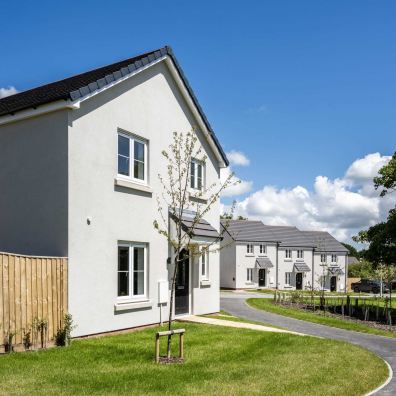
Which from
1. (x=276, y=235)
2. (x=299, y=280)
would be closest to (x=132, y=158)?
(x=276, y=235)

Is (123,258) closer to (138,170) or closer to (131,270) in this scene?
(131,270)

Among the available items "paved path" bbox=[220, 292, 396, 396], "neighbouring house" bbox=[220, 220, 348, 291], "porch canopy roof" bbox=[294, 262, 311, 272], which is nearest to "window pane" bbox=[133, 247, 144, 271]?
"paved path" bbox=[220, 292, 396, 396]

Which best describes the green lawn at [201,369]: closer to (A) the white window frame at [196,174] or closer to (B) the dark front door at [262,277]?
(A) the white window frame at [196,174]

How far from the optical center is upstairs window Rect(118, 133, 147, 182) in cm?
1523

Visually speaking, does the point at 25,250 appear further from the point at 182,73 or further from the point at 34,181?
the point at 182,73

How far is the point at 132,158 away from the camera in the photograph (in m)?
15.6

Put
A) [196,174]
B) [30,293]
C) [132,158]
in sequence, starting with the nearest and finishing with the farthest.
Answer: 1. [30,293]
2. [132,158]
3. [196,174]

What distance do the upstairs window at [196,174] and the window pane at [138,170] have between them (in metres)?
3.29

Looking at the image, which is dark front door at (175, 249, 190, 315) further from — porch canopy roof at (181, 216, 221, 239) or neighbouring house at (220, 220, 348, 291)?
neighbouring house at (220, 220, 348, 291)

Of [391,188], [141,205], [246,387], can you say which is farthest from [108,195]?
[391,188]

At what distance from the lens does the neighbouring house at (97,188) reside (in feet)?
43.0

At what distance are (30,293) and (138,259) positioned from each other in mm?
4641

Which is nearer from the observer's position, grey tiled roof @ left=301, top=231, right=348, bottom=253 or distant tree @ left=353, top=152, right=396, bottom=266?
distant tree @ left=353, top=152, right=396, bottom=266

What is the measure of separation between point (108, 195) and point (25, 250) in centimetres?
278
